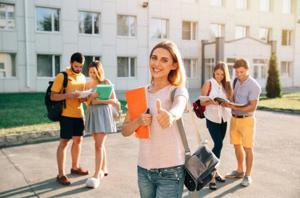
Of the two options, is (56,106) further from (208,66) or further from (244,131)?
(208,66)

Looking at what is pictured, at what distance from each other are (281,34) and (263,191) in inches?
1238

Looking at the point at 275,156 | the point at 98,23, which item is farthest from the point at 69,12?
the point at 275,156

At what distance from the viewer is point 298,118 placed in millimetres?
12078

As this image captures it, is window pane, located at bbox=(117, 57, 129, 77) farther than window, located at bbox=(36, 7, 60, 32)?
Yes

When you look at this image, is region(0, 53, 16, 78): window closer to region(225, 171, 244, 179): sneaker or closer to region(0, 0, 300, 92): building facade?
region(0, 0, 300, 92): building facade

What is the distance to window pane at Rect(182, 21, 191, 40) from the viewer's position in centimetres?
2809

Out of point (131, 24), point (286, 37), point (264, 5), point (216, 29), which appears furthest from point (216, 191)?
point (286, 37)

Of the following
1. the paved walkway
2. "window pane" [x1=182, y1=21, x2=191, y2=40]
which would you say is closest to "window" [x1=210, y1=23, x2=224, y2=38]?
"window pane" [x1=182, y1=21, x2=191, y2=40]

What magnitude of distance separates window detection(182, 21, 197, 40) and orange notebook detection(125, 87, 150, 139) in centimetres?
2624

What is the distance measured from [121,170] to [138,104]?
11.5 feet

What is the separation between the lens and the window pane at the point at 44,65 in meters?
22.3

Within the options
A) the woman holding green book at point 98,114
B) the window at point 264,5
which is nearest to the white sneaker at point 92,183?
the woman holding green book at point 98,114

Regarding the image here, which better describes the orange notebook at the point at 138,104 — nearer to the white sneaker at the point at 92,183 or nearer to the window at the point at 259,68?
the white sneaker at the point at 92,183

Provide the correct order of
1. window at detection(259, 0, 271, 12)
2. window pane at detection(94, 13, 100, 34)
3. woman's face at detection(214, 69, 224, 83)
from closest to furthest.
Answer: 1. woman's face at detection(214, 69, 224, 83)
2. window pane at detection(94, 13, 100, 34)
3. window at detection(259, 0, 271, 12)
